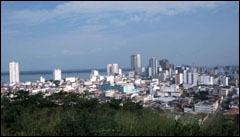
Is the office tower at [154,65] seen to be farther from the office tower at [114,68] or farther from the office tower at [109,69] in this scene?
the office tower at [109,69]

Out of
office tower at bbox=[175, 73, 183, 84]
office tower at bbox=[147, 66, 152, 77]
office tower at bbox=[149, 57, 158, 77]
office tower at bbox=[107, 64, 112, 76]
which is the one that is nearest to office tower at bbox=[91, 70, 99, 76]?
office tower at bbox=[107, 64, 112, 76]

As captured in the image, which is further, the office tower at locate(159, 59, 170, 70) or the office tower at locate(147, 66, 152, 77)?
the office tower at locate(147, 66, 152, 77)

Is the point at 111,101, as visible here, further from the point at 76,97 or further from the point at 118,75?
the point at 118,75

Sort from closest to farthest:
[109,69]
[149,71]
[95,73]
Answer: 1. [149,71]
2. [109,69]
3. [95,73]

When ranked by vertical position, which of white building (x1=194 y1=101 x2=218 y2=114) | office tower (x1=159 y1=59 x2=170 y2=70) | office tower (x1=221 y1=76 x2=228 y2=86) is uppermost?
office tower (x1=159 y1=59 x2=170 y2=70)

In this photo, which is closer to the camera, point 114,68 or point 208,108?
point 208,108

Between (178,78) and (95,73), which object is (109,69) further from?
(178,78)

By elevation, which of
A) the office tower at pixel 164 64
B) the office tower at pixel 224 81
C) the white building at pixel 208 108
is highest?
the office tower at pixel 164 64

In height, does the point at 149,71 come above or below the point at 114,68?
below

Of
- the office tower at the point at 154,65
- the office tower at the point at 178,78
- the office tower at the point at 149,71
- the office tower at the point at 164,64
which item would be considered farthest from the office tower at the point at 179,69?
the office tower at the point at 149,71

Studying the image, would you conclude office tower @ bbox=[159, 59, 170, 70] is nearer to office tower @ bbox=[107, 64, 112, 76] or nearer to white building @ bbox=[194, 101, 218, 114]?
office tower @ bbox=[107, 64, 112, 76]

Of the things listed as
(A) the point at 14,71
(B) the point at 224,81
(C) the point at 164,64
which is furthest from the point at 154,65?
(A) the point at 14,71
